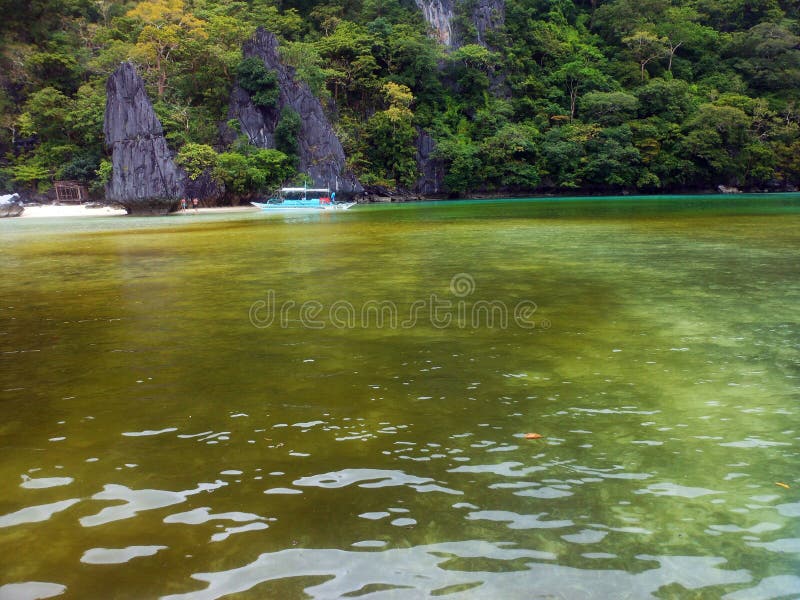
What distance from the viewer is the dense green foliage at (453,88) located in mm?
51844

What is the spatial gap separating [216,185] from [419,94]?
2645cm

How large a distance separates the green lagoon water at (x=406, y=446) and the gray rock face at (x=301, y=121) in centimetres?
4677

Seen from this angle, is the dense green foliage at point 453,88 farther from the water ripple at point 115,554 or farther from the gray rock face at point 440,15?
the water ripple at point 115,554

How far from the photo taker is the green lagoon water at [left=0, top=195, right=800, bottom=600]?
2.67 meters

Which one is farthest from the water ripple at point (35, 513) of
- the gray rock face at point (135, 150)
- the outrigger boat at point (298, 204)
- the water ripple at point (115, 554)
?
the gray rock face at point (135, 150)

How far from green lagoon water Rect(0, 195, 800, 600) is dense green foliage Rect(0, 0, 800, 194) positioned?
143 feet

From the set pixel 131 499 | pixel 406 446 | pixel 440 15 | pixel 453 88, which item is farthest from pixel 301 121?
pixel 131 499

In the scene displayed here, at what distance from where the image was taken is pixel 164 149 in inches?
1836

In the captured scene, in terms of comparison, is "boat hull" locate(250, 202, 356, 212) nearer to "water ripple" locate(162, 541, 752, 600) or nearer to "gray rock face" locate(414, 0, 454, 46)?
"gray rock face" locate(414, 0, 454, 46)

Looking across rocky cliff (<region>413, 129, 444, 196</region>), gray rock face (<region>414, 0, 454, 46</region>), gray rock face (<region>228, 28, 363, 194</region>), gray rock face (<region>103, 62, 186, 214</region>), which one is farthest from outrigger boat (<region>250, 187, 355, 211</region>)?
gray rock face (<region>414, 0, 454, 46</region>)

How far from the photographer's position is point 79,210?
47156 mm

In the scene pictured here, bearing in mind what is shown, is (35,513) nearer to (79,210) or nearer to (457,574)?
(457,574)

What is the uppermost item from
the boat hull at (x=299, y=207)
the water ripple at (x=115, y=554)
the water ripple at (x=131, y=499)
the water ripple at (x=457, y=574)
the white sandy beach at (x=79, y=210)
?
the white sandy beach at (x=79, y=210)

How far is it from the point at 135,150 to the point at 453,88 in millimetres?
35560
